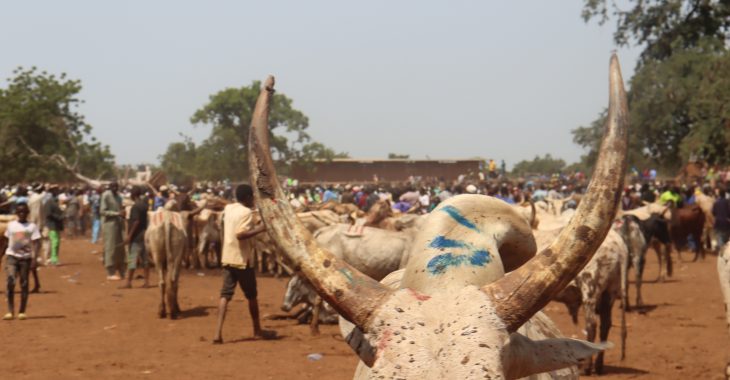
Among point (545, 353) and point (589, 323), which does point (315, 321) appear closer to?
point (589, 323)

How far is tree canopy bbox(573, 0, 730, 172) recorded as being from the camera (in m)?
31.2

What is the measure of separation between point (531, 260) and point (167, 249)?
35.0ft

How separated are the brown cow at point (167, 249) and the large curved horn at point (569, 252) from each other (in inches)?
417

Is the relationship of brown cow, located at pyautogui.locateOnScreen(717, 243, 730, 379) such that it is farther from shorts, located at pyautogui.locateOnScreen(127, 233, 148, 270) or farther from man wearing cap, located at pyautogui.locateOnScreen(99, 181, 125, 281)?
man wearing cap, located at pyautogui.locateOnScreen(99, 181, 125, 281)

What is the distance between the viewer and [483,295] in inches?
109

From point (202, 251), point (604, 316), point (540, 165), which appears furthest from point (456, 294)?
point (540, 165)

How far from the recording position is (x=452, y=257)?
10.7 ft

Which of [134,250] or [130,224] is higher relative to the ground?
[130,224]

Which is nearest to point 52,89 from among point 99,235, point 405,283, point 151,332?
point 99,235

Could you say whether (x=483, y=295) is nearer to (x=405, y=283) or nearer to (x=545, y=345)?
(x=545, y=345)

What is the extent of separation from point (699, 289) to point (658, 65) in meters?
22.1

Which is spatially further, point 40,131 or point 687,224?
point 40,131

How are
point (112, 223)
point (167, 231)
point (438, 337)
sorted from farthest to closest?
1. point (112, 223)
2. point (167, 231)
3. point (438, 337)

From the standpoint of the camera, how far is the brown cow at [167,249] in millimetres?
12789
